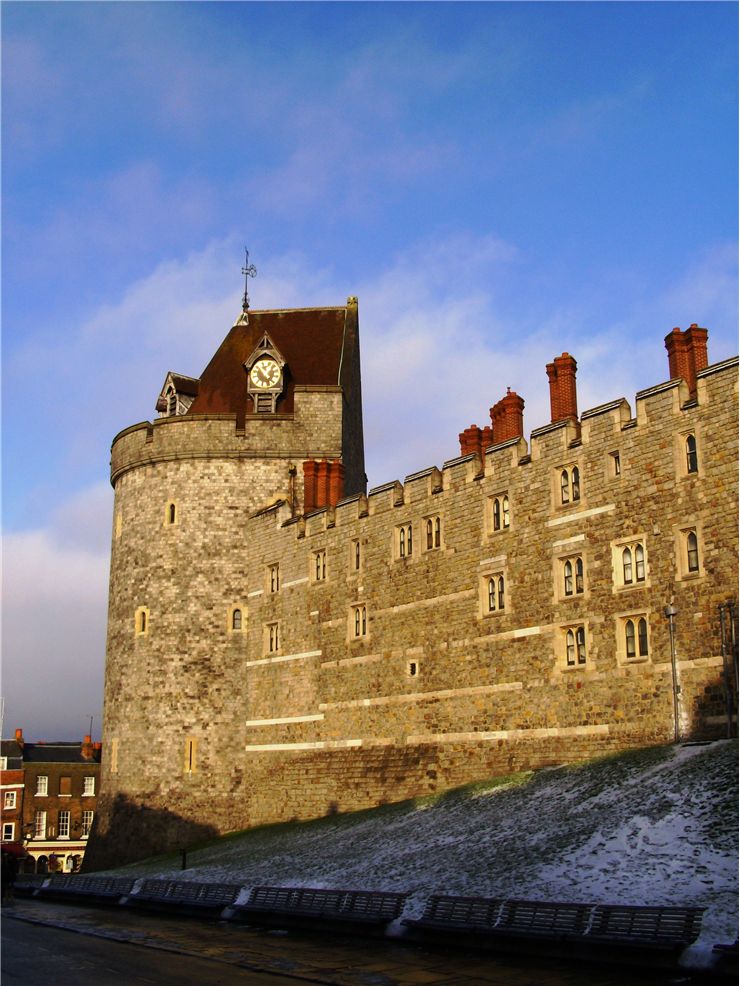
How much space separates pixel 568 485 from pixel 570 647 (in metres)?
4.55

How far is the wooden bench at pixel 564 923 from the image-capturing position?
14.7 metres

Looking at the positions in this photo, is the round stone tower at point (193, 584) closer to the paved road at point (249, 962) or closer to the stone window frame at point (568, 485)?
the stone window frame at point (568, 485)

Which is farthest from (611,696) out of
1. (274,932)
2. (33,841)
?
(33,841)

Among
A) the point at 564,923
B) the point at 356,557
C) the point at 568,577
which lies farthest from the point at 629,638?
the point at 564,923

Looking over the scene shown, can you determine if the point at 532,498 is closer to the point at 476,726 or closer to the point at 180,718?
the point at 476,726

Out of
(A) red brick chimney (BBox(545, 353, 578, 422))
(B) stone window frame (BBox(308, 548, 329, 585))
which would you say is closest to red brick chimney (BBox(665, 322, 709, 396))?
(A) red brick chimney (BBox(545, 353, 578, 422))

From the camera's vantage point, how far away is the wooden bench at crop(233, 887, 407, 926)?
19.7 meters

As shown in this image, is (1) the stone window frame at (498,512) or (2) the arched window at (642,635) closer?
(2) the arched window at (642,635)

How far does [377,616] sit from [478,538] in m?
5.26

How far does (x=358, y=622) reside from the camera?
119 feet

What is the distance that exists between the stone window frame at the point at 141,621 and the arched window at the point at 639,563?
21.5 m

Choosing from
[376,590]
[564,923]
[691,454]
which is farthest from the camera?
[376,590]

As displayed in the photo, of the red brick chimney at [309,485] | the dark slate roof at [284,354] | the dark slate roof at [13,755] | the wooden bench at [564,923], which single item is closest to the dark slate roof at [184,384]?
the dark slate roof at [284,354]

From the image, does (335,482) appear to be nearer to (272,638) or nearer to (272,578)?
(272,578)
